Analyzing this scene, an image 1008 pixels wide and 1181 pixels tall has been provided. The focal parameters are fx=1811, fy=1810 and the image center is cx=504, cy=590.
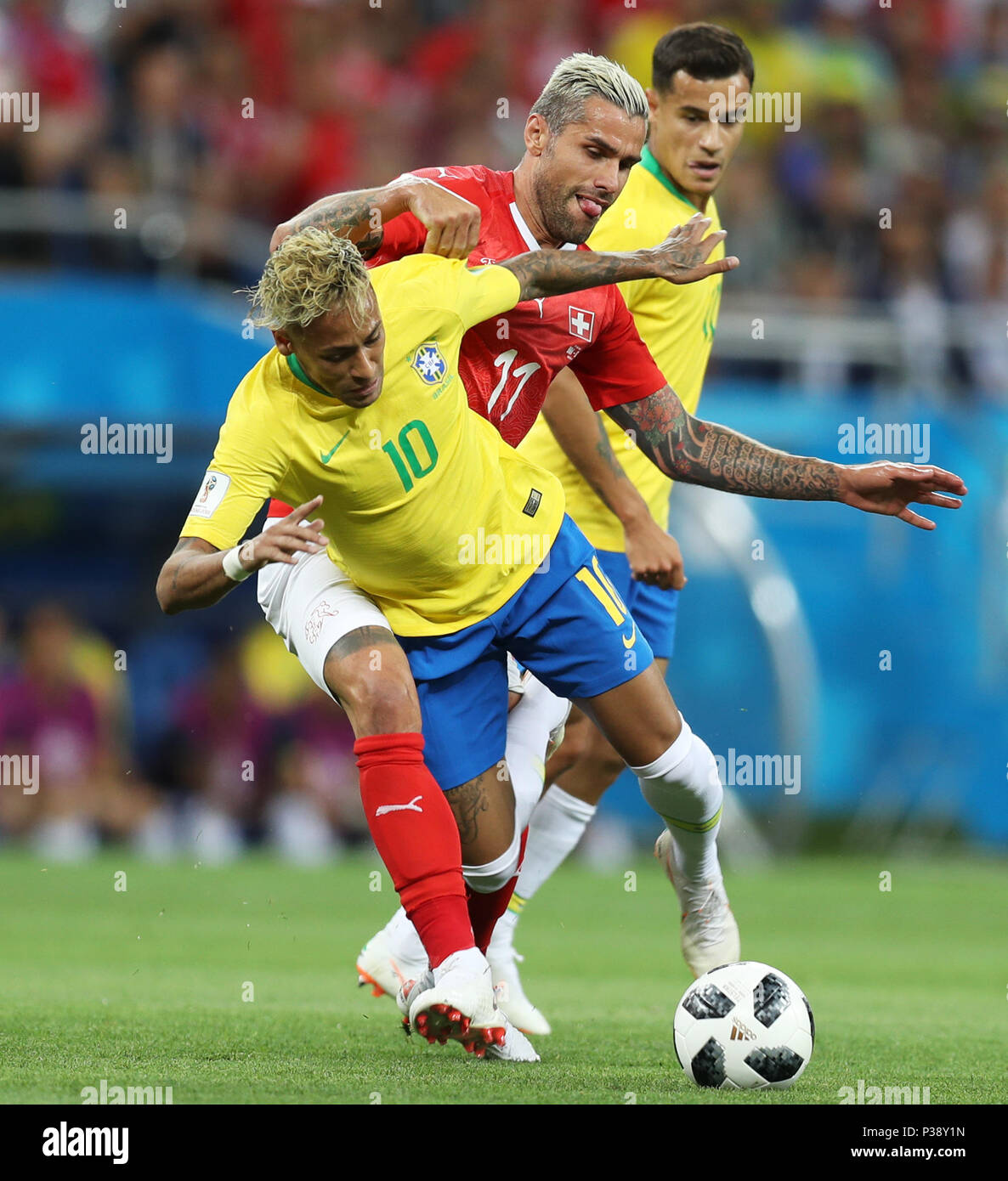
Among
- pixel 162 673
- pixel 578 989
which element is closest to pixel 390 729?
pixel 578 989

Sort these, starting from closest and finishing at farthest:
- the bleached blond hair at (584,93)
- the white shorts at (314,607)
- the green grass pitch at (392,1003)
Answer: the green grass pitch at (392,1003) → the white shorts at (314,607) → the bleached blond hair at (584,93)

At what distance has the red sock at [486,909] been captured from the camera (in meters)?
5.59

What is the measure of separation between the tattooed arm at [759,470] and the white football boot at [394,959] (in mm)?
1729

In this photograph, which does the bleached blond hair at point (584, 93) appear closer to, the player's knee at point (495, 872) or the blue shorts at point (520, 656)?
the blue shorts at point (520, 656)

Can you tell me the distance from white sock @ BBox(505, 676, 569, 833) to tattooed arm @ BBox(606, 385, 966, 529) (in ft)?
2.82

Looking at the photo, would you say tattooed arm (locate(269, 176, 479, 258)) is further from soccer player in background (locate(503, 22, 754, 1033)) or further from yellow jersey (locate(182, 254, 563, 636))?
soccer player in background (locate(503, 22, 754, 1033))

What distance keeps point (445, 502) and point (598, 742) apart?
2.11 m

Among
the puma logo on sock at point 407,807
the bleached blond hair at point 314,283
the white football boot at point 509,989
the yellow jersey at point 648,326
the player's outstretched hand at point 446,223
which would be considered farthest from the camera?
the yellow jersey at point 648,326

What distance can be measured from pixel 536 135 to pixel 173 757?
28.9 feet

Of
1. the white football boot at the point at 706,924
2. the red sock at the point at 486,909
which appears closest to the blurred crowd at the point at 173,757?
the white football boot at the point at 706,924

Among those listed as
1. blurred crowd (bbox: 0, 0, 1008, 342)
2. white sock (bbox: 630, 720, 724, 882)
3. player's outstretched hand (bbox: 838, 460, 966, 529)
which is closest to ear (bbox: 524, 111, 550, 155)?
player's outstretched hand (bbox: 838, 460, 966, 529)

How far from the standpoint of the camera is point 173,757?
44.1ft

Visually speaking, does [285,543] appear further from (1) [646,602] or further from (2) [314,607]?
(1) [646,602]
